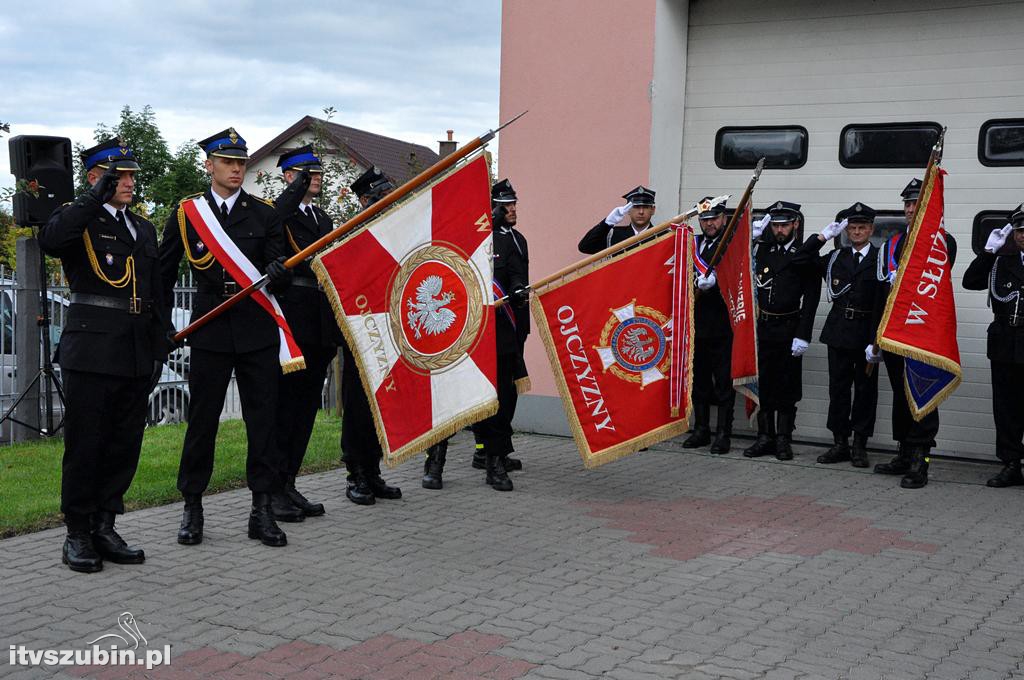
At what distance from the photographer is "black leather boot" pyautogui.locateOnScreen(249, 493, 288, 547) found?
240 inches

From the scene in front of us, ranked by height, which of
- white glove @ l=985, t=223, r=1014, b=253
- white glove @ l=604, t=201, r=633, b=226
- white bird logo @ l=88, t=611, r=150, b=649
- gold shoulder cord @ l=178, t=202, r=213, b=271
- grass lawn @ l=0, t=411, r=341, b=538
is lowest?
grass lawn @ l=0, t=411, r=341, b=538

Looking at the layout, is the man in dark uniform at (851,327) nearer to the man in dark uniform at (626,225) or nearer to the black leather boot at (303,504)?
the man in dark uniform at (626,225)

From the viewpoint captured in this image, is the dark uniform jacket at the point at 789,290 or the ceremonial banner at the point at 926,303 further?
the dark uniform jacket at the point at 789,290

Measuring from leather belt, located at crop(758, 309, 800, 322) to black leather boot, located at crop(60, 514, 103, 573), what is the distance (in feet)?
18.8

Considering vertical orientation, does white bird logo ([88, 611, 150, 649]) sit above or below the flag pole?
below

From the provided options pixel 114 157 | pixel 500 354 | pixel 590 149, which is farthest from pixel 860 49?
pixel 114 157

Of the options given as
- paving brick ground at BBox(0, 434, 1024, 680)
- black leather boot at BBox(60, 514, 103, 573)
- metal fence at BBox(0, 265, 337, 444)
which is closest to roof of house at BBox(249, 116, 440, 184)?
metal fence at BBox(0, 265, 337, 444)

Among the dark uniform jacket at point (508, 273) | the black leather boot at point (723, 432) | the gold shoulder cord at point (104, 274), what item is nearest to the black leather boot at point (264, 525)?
the gold shoulder cord at point (104, 274)

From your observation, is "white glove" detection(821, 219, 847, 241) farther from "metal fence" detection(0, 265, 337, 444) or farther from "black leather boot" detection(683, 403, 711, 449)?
"metal fence" detection(0, 265, 337, 444)

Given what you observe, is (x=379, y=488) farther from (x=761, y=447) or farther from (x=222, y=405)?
(x=761, y=447)

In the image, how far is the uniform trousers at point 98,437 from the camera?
5.58 metres

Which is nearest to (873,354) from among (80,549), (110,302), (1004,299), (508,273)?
(1004,299)

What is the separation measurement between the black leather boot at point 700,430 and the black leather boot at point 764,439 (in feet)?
1.45

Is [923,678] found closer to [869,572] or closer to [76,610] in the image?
[869,572]
